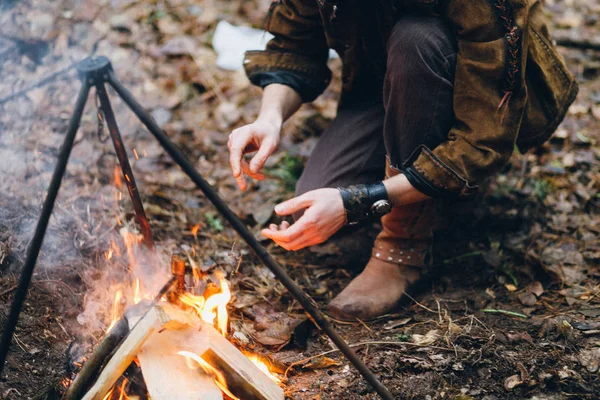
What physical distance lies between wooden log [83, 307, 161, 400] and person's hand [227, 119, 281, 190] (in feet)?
1.61

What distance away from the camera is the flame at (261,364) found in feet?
5.77

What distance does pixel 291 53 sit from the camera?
2.29 meters

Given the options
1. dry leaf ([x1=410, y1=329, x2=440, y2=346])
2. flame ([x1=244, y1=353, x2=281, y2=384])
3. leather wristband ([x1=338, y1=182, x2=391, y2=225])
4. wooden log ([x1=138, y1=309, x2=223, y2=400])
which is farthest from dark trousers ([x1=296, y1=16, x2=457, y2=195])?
wooden log ([x1=138, y1=309, x2=223, y2=400])

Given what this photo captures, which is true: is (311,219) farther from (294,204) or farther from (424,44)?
(424,44)

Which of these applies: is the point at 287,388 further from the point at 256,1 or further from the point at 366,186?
the point at 256,1

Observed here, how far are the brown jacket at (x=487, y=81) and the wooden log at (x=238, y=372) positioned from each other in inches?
32.1

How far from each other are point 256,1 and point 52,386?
10.8 ft

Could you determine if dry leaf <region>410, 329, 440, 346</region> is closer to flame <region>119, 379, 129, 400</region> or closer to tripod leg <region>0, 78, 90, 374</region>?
flame <region>119, 379, 129, 400</region>

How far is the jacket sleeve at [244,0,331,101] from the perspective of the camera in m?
2.22

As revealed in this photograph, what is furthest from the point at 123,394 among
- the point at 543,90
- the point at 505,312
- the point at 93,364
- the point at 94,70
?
the point at 543,90

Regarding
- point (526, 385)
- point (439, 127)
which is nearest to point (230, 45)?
point (439, 127)

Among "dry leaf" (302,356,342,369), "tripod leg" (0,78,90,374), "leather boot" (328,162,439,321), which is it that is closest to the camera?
"tripod leg" (0,78,90,374)

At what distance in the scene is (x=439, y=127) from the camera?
1.89 metres

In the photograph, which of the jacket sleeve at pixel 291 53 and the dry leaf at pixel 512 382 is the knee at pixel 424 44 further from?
the dry leaf at pixel 512 382
